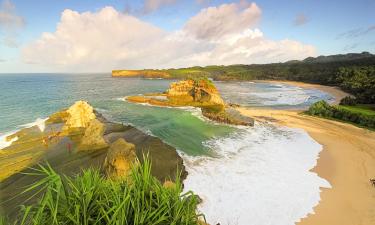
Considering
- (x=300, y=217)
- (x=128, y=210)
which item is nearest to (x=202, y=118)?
(x=300, y=217)

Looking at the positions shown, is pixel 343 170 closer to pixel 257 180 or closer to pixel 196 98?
pixel 257 180

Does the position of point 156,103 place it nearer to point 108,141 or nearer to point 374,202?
point 108,141

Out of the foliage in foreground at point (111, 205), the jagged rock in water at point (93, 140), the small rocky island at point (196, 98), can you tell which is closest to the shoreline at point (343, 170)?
the foliage in foreground at point (111, 205)

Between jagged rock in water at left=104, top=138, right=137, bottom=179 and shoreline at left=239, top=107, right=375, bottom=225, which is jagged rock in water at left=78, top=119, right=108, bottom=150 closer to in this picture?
jagged rock in water at left=104, top=138, right=137, bottom=179

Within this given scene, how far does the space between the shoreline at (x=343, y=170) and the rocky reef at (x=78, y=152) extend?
1111 cm

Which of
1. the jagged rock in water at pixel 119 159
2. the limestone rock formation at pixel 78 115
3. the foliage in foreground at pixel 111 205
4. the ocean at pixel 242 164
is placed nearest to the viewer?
the foliage in foreground at pixel 111 205

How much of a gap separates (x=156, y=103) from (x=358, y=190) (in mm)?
48125

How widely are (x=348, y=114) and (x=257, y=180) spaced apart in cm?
3256

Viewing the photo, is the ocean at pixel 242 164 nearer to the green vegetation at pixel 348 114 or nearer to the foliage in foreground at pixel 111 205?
the foliage in foreground at pixel 111 205

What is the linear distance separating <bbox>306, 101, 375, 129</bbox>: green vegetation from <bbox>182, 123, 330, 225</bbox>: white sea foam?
14.0 meters

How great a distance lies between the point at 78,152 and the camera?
28.3 metres

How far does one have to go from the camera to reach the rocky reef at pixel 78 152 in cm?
2147

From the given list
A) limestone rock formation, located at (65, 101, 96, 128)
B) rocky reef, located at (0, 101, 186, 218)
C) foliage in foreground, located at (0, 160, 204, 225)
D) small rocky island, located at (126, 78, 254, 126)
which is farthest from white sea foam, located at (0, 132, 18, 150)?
small rocky island, located at (126, 78, 254, 126)

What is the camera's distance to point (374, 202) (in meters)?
19.2
